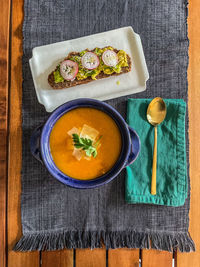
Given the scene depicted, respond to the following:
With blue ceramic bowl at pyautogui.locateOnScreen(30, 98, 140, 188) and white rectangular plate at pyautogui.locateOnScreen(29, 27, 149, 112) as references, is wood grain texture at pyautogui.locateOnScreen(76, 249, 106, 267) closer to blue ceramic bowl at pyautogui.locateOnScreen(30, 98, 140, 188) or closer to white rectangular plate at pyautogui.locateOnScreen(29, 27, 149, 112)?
blue ceramic bowl at pyautogui.locateOnScreen(30, 98, 140, 188)

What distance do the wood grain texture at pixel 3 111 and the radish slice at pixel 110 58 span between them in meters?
0.34

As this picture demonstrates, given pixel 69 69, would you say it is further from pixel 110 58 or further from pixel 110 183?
pixel 110 183

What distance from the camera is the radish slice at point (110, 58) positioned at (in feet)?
2.89

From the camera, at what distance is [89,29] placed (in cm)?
93

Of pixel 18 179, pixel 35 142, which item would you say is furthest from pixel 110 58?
pixel 18 179

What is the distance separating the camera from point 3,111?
0.90m

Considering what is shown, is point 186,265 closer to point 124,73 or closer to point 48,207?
point 48,207

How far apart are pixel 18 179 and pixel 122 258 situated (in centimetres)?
45

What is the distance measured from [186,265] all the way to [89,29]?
0.89m

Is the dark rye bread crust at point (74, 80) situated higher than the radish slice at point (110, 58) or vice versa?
the radish slice at point (110, 58)

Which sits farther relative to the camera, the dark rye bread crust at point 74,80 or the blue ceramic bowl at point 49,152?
the dark rye bread crust at point 74,80

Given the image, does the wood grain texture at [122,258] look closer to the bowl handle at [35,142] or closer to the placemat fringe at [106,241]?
the placemat fringe at [106,241]

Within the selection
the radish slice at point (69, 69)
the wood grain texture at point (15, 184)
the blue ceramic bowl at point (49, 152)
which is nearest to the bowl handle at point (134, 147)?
the blue ceramic bowl at point (49, 152)

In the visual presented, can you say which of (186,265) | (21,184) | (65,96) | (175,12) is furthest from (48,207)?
(175,12)
